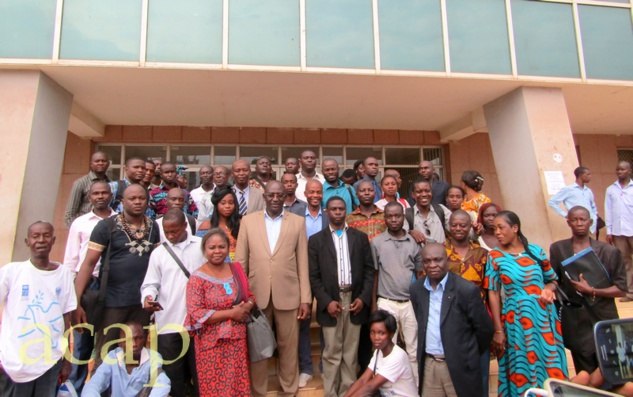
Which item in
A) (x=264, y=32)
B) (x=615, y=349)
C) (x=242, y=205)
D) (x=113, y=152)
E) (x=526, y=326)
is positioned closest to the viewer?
(x=615, y=349)

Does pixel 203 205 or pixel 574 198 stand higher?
pixel 574 198

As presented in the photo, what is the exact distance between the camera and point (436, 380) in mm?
3025

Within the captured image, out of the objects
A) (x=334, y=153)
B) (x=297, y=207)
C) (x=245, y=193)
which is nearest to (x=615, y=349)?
(x=297, y=207)

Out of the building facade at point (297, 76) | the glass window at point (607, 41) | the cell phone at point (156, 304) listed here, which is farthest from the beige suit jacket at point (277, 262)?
the glass window at point (607, 41)

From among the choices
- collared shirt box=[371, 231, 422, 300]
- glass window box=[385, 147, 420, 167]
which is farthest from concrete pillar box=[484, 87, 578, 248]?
collared shirt box=[371, 231, 422, 300]

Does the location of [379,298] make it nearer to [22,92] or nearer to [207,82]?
[207,82]

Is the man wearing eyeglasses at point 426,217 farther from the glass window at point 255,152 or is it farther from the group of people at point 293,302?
the glass window at point 255,152

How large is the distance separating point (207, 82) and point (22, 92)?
2.65 m

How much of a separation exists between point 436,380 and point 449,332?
385 mm

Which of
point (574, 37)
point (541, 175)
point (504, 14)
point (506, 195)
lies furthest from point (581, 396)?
point (574, 37)

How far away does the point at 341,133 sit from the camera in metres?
9.57

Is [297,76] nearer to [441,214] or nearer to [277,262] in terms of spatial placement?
[441,214]

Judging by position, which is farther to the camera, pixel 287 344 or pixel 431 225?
pixel 431 225

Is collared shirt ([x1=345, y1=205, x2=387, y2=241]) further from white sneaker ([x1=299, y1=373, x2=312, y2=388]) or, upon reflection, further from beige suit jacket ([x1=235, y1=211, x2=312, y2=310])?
white sneaker ([x1=299, y1=373, x2=312, y2=388])
